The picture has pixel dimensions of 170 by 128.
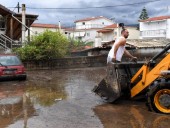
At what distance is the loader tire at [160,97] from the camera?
8.46 metres

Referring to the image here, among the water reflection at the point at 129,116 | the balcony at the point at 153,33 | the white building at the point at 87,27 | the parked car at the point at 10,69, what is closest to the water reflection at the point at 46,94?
the water reflection at the point at 129,116

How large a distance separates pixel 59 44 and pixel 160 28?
5247cm

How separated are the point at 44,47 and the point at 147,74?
15.7 metres

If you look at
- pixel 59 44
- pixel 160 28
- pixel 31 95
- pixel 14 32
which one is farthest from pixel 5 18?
pixel 160 28

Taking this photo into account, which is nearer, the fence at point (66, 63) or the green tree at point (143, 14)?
the fence at point (66, 63)

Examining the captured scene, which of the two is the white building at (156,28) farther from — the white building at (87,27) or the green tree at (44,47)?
the green tree at (44,47)

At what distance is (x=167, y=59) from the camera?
8.73 m

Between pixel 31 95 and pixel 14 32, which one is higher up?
pixel 14 32

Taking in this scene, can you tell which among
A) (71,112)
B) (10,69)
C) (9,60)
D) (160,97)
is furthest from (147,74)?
(9,60)

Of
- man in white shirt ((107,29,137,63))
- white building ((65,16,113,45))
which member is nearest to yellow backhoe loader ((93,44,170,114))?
man in white shirt ((107,29,137,63))

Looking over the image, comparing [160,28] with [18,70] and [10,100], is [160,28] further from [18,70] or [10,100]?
[10,100]

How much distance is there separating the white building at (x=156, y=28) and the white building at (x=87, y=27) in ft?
52.1

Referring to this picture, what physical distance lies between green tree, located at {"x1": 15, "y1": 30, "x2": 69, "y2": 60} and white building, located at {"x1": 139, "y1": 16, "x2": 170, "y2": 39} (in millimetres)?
48208

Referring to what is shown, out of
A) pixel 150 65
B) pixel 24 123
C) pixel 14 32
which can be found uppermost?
pixel 14 32
